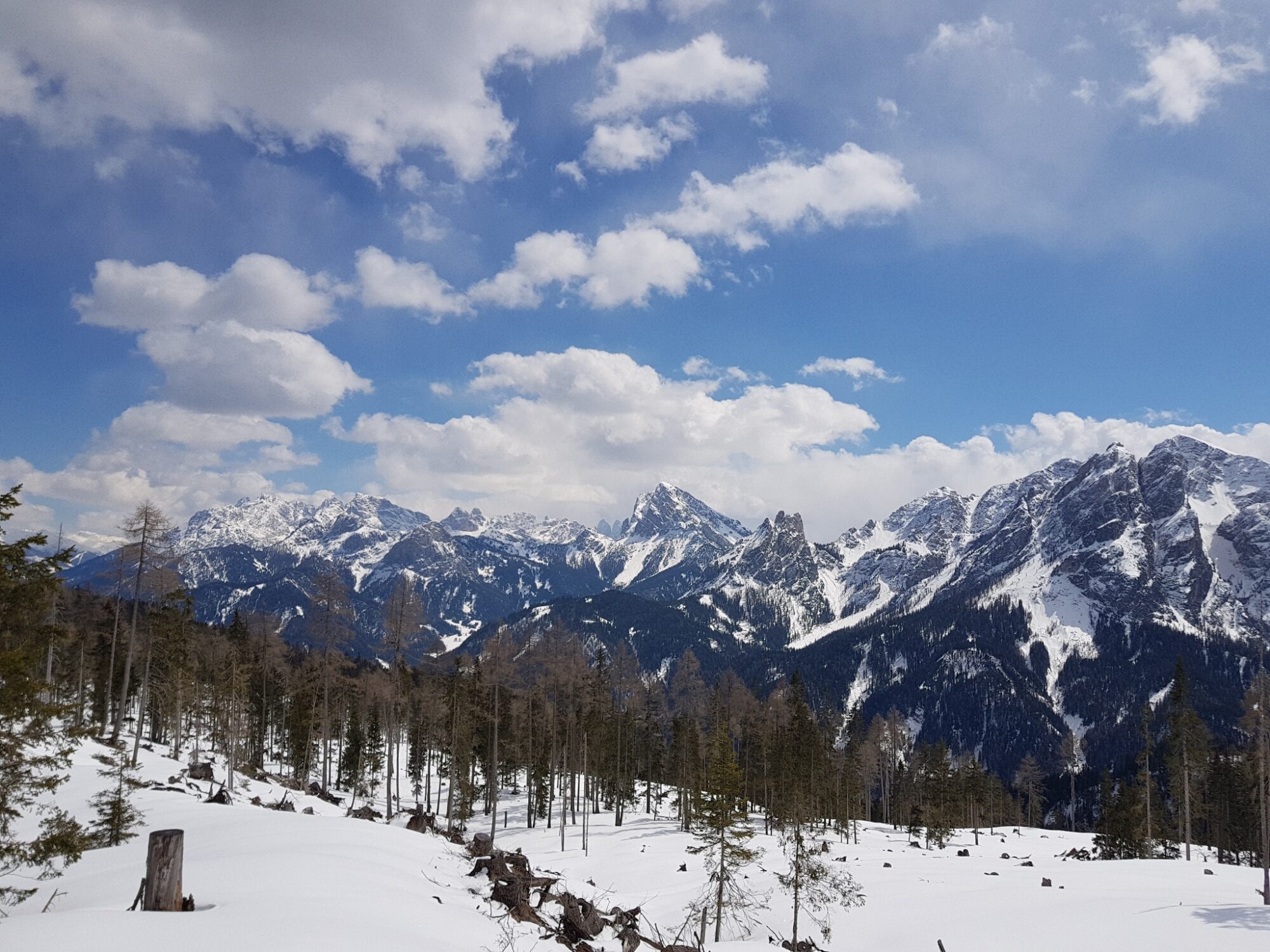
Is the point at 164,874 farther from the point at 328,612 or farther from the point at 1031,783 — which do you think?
the point at 1031,783

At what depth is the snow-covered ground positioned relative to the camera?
30.5 ft

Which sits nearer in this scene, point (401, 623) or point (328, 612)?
point (401, 623)

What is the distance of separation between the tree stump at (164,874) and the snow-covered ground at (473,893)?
0.54 meters

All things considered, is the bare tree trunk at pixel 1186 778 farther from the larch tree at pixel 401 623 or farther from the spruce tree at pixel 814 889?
the larch tree at pixel 401 623

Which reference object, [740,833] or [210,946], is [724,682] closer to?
[740,833]

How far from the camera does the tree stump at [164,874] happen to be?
9.71m

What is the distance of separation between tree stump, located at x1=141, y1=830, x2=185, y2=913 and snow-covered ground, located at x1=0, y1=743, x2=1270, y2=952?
538mm

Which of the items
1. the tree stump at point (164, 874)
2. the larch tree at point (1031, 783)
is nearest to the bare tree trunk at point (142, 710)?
the tree stump at point (164, 874)

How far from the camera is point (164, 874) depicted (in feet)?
32.3

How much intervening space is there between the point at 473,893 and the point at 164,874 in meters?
7.81

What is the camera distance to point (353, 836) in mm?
19344

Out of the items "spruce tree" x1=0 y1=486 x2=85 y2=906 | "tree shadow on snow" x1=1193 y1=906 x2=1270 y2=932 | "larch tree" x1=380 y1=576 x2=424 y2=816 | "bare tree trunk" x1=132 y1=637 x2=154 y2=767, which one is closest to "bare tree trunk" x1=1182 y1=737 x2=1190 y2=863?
"tree shadow on snow" x1=1193 y1=906 x2=1270 y2=932

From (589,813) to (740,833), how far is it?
4528 centimetres

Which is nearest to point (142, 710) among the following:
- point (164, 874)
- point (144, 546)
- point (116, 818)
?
point (144, 546)
